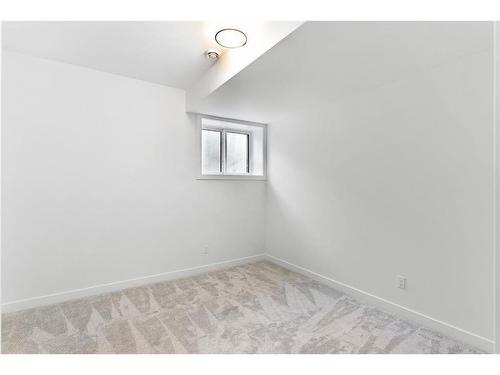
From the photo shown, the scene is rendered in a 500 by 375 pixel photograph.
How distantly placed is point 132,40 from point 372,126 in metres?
2.24

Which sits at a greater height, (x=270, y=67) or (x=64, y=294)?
(x=270, y=67)

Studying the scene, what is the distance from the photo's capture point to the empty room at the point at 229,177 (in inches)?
74.7

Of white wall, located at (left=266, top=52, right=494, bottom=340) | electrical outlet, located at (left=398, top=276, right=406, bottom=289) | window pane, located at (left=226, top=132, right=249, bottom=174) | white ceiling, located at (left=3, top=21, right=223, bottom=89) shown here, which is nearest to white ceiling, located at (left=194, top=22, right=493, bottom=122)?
white wall, located at (left=266, top=52, right=494, bottom=340)

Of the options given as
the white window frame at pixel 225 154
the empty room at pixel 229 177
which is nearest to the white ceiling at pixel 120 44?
the empty room at pixel 229 177

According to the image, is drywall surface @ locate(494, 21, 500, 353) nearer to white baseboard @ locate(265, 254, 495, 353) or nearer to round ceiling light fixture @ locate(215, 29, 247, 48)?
white baseboard @ locate(265, 254, 495, 353)

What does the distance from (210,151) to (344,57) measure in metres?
2.21

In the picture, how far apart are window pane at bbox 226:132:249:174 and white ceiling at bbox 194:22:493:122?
1.04 metres

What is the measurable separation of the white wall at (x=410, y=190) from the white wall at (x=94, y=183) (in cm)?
146

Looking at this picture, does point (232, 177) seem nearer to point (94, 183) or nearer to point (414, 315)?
point (94, 183)

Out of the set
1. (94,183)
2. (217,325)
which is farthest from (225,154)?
(217,325)

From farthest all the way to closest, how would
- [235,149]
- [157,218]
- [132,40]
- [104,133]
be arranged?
[235,149], [157,218], [104,133], [132,40]

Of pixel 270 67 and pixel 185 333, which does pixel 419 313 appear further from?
pixel 270 67

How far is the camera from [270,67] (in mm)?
2232

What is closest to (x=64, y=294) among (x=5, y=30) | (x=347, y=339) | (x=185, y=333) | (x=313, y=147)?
(x=185, y=333)
